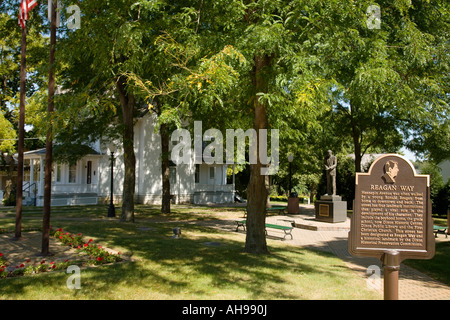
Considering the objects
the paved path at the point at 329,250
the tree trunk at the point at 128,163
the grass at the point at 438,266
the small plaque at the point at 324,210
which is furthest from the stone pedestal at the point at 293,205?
the grass at the point at 438,266

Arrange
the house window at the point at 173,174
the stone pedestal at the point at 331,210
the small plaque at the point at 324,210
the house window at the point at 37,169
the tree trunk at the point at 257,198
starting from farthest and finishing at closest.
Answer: the house window at the point at 173,174 → the house window at the point at 37,169 → the small plaque at the point at 324,210 → the stone pedestal at the point at 331,210 → the tree trunk at the point at 257,198

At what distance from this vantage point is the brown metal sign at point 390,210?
516 cm

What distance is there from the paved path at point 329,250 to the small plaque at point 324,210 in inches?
61.1

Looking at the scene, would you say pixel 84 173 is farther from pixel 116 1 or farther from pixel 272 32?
pixel 272 32

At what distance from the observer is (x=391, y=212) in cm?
523

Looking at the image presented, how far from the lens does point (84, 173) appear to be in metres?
30.8

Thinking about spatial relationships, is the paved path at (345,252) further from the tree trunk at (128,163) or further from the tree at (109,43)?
the tree at (109,43)

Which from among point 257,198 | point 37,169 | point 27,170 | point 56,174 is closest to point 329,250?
point 257,198

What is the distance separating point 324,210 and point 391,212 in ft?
49.7

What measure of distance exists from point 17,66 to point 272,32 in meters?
26.1

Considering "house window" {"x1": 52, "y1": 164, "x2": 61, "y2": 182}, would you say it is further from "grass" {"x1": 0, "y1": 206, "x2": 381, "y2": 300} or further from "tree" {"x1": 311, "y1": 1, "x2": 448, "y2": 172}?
"tree" {"x1": 311, "y1": 1, "x2": 448, "y2": 172}

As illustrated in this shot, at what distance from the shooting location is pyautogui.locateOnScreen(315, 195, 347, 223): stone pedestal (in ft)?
64.2
